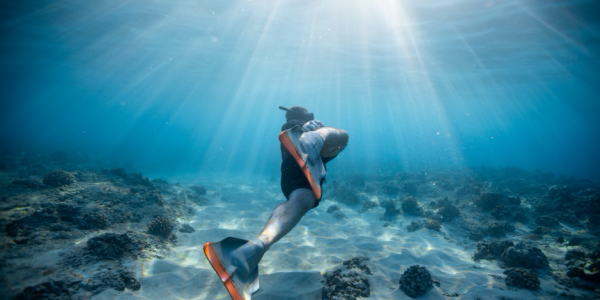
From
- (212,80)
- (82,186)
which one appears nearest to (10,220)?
(82,186)

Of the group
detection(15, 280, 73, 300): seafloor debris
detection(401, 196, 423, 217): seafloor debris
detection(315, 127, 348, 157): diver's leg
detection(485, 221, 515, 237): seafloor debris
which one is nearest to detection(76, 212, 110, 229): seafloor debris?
detection(15, 280, 73, 300): seafloor debris

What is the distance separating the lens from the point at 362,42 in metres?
18.3

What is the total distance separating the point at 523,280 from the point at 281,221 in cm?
485

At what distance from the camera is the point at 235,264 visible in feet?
6.12

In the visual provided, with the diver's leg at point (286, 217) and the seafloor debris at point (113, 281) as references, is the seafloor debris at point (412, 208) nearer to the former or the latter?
the diver's leg at point (286, 217)

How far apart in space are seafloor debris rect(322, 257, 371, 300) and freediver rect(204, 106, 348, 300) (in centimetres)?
203

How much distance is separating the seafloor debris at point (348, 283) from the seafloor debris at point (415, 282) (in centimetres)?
63

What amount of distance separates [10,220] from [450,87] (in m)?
40.3

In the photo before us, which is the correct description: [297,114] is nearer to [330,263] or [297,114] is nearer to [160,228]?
[330,263]

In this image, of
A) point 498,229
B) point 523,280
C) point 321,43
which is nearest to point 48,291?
point 523,280

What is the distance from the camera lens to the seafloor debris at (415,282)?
143 inches

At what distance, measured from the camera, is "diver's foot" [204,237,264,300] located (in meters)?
1.79

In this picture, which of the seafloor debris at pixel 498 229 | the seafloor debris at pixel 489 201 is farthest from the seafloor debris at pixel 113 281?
the seafloor debris at pixel 489 201

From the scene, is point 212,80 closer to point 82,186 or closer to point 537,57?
point 82,186
